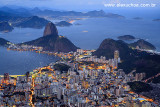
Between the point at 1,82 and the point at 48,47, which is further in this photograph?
the point at 48,47

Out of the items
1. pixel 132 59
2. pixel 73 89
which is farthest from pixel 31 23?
pixel 73 89

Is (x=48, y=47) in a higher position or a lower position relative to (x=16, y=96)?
higher

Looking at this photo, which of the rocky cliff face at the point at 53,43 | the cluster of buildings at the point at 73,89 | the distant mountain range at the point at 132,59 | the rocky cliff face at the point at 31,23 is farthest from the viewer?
the rocky cliff face at the point at 31,23

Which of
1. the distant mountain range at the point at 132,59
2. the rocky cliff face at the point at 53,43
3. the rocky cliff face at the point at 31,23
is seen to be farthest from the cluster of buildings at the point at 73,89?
the rocky cliff face at the point at 31,23

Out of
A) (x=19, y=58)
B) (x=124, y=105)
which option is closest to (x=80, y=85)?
(x=124, y=105)

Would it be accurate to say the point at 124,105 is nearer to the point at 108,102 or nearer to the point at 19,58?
the point at 108,102

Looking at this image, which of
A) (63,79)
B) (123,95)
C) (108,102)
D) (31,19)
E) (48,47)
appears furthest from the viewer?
(31,19)

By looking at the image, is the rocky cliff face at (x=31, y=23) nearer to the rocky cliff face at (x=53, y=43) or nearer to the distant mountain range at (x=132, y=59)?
the rocky cliff face at (x=53, y=43)
